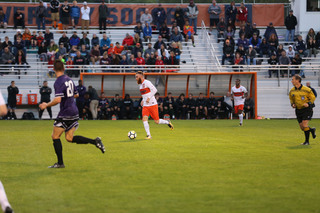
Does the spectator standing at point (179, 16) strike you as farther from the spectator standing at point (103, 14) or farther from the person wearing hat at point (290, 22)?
the person wearing hat at point (290, 22)

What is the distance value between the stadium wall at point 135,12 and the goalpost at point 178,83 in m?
8.72

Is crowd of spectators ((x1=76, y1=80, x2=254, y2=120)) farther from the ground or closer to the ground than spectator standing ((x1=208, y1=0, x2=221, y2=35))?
closer to the ground

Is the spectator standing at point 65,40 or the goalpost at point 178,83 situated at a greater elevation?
the spectator standing at point 65,40

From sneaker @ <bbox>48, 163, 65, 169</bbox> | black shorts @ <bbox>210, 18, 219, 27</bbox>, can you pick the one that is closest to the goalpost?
black shorts @ <bbox>210, 18, 219, 27</bbox>

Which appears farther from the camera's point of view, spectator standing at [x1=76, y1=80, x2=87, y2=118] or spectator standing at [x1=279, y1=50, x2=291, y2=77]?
spectator standing at [x1=279, y1=50, x2=291, y2=77]

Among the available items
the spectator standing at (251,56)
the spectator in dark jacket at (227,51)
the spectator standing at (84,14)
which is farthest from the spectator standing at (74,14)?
the spectator standing at (251,56)

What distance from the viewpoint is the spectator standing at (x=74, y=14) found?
1423 inches

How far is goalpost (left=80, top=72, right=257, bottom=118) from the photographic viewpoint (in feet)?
100

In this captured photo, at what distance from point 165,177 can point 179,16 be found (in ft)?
90.1

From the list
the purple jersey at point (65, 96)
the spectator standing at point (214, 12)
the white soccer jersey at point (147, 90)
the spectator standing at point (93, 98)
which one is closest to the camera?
the purple jersey at point (65, 96)

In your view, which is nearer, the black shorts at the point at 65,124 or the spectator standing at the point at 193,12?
→ the black shorts at the point at 65,124

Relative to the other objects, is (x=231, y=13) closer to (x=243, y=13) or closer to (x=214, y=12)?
(x=243, y=13)

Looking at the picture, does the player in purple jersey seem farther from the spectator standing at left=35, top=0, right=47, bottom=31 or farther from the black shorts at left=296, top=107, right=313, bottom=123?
the spectator standing at left=35, top=0, right=47, bottom=31

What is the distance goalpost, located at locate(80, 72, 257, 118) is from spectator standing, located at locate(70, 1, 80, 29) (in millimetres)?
7823
